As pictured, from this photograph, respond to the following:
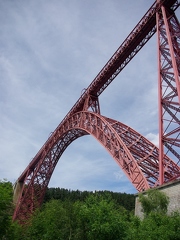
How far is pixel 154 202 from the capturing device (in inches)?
454

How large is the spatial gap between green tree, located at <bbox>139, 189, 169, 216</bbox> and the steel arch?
204 cm

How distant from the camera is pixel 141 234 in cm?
1029

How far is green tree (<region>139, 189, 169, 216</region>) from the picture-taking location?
37.1 ft

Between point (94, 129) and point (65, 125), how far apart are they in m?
7.26

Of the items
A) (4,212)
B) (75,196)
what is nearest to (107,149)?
(4,212)

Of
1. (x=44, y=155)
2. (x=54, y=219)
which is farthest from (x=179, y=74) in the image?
(x=44, y=155)

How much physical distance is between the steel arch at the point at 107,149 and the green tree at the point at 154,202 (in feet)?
6.70

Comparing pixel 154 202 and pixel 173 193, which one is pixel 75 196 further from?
pixel 173 193

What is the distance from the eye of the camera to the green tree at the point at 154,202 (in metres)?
11.3

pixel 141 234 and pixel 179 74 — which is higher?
pixel 179 74

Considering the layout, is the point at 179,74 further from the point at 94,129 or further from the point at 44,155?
the point at 44,155

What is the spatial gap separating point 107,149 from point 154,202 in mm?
7431

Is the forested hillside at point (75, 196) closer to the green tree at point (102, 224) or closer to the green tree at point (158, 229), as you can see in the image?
the green tree at point (102, 224)

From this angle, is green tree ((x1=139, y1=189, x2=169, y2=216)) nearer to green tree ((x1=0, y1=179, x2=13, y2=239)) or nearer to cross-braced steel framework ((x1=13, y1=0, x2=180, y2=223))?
cross-braced steel framework ((x1=13, y1=0, x2=180, y2=223))
